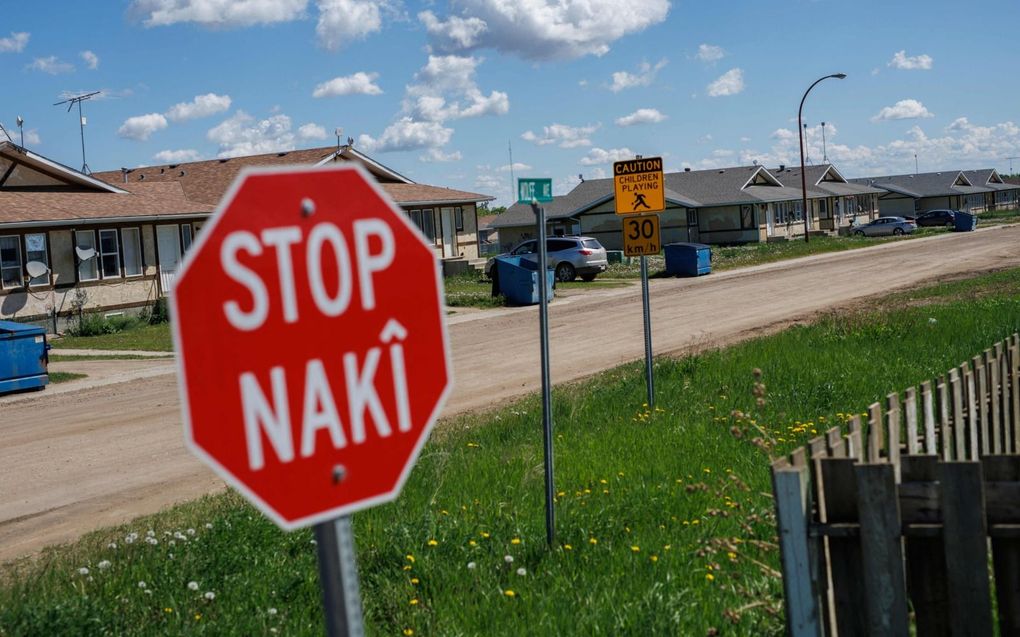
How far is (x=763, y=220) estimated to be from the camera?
66.2m

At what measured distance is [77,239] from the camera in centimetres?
3078

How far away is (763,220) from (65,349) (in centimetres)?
4846

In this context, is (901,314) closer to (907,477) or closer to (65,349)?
(907,477)

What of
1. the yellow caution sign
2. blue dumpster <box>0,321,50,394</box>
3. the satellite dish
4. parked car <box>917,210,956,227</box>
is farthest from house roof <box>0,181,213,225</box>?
parked car <box>917,210,956,227</box>

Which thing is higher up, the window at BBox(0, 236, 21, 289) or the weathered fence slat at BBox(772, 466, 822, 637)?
the window at BBox(0, 236, 21, 289)

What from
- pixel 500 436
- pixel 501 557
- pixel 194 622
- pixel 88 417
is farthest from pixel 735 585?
pixel 88 417

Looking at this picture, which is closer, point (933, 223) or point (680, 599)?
Answer: point (680, 599)

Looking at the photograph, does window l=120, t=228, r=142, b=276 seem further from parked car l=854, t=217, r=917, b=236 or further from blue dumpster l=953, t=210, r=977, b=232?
blue dumpster l=953, t=210, r=977, b=232

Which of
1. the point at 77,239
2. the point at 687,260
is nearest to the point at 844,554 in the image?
the point at 77,239

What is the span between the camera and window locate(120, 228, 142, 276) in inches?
1268

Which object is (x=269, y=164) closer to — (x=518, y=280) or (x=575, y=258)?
(x=575, y=258)

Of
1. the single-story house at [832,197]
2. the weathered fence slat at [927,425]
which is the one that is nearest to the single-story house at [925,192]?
the single-story house at [832,197]

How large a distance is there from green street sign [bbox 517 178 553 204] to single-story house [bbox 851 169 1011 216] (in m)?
95.8

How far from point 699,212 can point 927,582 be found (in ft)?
206
